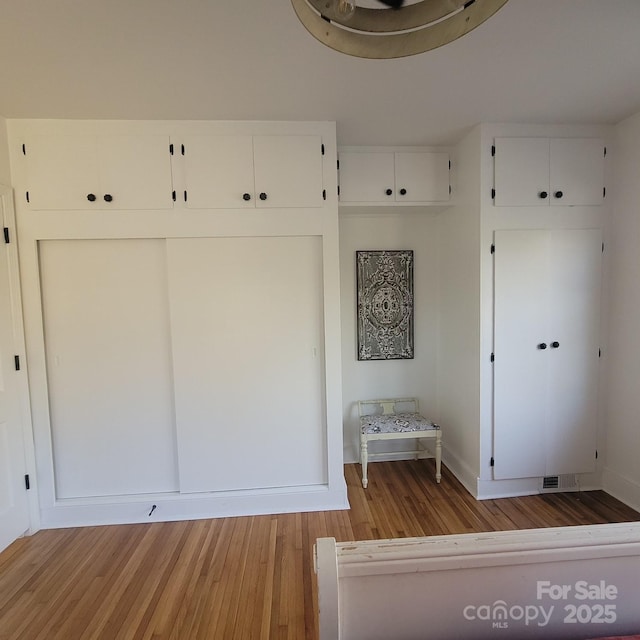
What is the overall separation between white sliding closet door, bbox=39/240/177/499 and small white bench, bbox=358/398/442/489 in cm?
138

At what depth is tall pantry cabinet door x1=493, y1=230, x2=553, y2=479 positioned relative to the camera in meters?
2.30

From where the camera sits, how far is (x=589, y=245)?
2.33 metres

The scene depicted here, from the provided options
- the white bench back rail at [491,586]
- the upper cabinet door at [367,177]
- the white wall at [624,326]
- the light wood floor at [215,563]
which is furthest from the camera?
the upper cabinet door at [367,177]

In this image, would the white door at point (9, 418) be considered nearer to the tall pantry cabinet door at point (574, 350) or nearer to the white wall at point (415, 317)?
the white wall at point (415, 317)

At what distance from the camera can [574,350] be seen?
93.2 inches

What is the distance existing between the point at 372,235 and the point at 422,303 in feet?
2.44

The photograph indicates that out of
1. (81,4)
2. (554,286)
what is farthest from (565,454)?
(81,4)

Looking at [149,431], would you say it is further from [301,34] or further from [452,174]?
[452,174]

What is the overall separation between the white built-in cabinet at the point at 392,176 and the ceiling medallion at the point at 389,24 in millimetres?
1805

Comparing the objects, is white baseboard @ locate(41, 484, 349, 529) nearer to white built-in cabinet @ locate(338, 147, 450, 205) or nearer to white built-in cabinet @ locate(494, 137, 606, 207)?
white built-in cabinet @ locate(338, 147, 450, 205)

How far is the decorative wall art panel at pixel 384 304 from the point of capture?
2900 mm

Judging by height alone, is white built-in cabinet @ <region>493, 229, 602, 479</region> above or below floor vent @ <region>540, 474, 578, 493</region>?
above

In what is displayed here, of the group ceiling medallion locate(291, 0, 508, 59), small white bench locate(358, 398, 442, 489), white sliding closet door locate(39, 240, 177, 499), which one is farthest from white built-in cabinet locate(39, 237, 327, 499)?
ceiling medallion locate(291, 0, 508, 59)

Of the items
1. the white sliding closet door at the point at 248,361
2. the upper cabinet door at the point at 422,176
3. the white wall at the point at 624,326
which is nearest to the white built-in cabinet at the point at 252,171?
the white sliding closet door at the point at 248,361
